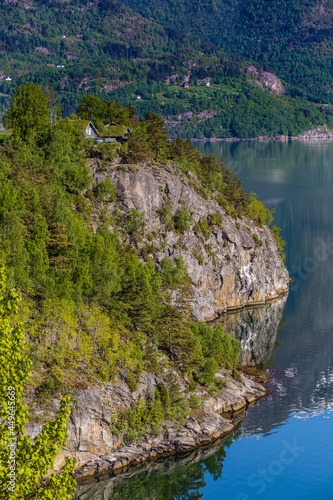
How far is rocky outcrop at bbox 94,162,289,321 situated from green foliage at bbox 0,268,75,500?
56701 millimetres

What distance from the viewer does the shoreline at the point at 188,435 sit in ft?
174

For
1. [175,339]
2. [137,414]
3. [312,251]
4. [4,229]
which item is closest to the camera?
[137,414]

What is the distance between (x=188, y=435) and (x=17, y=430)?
37.3 metres

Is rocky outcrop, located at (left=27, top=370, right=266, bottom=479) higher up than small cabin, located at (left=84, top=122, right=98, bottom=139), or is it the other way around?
small cabin, located at (left=84, top=122, right=98, bottom=139)

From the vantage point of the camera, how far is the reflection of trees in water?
51.5 m

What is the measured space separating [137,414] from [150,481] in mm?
5906

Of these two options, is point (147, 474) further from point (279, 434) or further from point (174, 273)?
point (174, 273)

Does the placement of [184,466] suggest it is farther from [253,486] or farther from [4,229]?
[4,229]

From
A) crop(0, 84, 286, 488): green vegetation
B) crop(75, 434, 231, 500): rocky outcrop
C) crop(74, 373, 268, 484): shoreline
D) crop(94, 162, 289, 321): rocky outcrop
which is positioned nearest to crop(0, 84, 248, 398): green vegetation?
crop(0, 84, 286, 488): green vegetation

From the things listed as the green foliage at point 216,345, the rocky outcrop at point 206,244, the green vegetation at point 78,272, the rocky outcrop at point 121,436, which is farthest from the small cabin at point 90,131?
the rocky outcrop at point 121,436

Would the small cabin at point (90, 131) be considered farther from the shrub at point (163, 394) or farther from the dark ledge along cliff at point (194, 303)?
the shrub at point (163, 394)

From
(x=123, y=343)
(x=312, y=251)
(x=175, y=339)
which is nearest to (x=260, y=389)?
(x=175, y=339)

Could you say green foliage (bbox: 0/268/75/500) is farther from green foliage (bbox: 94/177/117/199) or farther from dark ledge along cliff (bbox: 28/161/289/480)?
green foliage (bbox: 94/177/117/199)

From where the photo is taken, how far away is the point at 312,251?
428 feet
